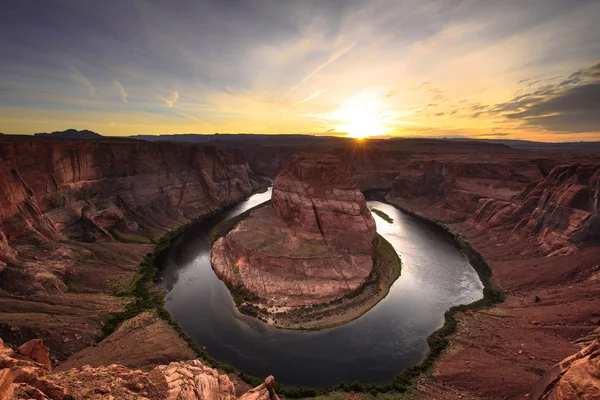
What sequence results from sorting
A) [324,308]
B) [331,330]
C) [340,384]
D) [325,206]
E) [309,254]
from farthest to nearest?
[325,206] → [309,254] → [324,308] → [331,330] → [340,384]

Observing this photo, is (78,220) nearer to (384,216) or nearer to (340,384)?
(340,384)

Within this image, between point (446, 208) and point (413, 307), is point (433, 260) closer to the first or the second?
point (413, 307)

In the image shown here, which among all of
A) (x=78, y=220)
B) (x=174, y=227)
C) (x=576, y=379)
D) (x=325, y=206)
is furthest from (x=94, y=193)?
(x=576, y=379)

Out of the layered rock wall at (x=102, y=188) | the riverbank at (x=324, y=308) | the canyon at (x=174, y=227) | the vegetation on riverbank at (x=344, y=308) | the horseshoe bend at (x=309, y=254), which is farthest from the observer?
A: the layered rock wall at (x=102, y=188)

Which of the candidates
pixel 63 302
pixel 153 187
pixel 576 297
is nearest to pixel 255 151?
pixel 153 187

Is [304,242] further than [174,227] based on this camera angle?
No

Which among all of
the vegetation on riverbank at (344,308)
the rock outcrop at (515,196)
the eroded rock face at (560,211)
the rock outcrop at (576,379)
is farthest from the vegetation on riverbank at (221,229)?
the eroded rock face at (560,211)

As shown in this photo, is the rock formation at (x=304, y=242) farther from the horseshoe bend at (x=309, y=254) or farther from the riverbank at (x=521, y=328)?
the riverbank at (x=521, y=328)
